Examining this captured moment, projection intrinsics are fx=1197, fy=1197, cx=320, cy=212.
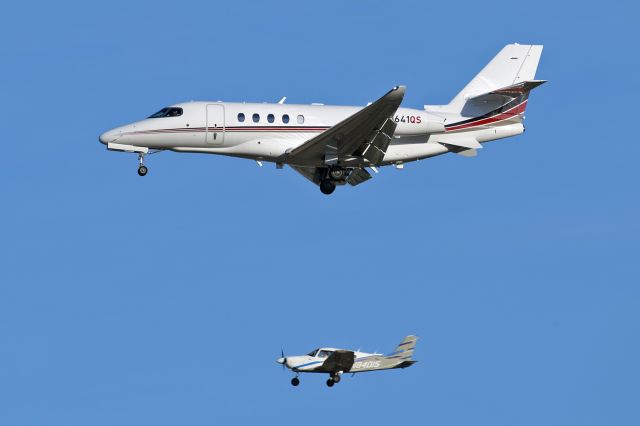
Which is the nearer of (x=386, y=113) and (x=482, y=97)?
(x=386, y=113)

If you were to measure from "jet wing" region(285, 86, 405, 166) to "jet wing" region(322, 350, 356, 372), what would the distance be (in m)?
11.6

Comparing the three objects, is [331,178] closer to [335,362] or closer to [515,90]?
[515,90]

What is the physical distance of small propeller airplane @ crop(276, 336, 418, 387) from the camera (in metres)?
51.0

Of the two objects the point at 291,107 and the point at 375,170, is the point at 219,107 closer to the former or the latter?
the point at 291,107

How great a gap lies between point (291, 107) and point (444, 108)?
6113 mm

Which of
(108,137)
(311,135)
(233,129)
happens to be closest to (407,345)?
(311,135)

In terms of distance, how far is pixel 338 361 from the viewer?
168 ft

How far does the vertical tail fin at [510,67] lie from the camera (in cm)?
4628

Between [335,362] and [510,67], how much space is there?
47.7ft

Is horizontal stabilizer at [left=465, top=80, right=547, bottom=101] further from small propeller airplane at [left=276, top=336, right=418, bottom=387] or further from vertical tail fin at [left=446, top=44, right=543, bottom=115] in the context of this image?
small propeller airplane at [left=276, top=336, right=418, bottom=387]

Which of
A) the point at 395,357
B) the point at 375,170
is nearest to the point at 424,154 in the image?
the point at 375,170

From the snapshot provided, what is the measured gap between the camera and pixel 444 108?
44469 millimetres

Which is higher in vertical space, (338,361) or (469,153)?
(469,153)

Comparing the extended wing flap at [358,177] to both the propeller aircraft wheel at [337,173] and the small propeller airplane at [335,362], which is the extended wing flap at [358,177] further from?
the small propeller airplane at [335,362]
